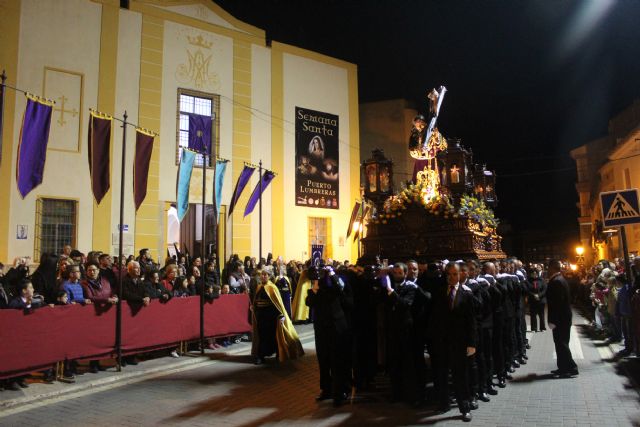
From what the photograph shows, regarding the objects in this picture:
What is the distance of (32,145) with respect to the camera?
869cm

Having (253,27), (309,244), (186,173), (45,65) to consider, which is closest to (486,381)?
(186,173)

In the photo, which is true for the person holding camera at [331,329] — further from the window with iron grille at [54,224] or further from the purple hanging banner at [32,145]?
the window with iron grille at [54,224]

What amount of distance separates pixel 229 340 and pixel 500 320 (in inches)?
286

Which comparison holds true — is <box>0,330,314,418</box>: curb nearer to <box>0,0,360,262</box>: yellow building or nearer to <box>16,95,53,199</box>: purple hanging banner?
<box>16,95,53,199</box>: purple hanging banner

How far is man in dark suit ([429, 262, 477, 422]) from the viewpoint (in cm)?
665

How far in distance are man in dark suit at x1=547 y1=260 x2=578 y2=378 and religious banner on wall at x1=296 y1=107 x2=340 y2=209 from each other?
606 inches

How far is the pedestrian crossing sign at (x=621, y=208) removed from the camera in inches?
363

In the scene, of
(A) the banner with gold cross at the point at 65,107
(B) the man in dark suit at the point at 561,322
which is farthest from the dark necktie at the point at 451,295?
(A) the banner with gold cross at the point at 65,107

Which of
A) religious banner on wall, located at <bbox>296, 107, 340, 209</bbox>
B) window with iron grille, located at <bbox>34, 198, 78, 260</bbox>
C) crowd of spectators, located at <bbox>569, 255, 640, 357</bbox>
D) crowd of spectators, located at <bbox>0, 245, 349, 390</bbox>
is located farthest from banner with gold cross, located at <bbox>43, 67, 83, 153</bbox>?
crowd of spectators, located at <bbox>569, 255, 640, 357</bbox>

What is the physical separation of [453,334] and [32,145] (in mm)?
7501

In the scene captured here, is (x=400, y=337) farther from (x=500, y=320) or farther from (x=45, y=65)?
(x=45, y=65)

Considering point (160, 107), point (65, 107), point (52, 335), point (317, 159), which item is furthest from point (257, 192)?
point (52, 335)

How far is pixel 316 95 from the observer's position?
2480cm

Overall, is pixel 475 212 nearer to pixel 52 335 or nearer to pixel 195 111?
pixel 52 335
